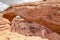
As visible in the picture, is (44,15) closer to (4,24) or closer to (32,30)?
(32,30)

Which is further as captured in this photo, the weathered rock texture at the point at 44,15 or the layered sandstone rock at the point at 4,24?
the layered sandstone rock at the point at 4,24

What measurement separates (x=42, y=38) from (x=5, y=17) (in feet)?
1.56

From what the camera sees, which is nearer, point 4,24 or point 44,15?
point 44,15

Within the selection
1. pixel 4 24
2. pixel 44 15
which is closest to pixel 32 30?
pixel 44 15

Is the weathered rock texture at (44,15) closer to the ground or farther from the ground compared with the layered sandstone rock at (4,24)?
farther from the ground

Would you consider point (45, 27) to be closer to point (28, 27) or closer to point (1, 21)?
point (28, 27)

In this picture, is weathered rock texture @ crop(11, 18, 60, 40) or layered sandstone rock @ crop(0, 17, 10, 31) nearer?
weathered rock texture @ crop(11, 18, 60, 40)

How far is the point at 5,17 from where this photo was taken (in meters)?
1.22

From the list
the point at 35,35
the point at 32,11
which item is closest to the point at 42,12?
the point at 32,11

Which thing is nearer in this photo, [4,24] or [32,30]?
[32,30]

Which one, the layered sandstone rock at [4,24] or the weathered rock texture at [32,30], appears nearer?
the weathered rock texture at [32,30]

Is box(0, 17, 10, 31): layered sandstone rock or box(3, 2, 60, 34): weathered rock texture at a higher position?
box(3, 2, 60, 34): weathered rock texture

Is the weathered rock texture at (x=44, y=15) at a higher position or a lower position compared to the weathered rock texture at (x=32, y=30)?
higher

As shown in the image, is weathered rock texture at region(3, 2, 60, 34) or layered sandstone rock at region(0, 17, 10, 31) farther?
layered sandstone rock at region(0, 17, 10, 31)
